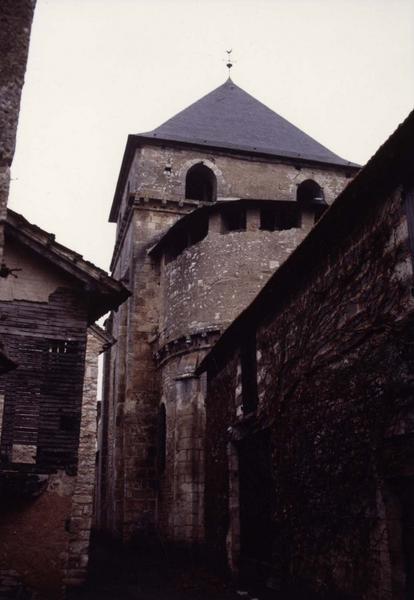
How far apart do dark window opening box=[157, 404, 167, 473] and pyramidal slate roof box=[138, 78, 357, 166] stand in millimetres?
9457

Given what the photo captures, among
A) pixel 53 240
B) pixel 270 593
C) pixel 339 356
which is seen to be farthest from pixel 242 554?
pixel 53 240

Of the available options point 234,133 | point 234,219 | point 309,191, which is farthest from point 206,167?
point 234,219

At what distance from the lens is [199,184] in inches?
858

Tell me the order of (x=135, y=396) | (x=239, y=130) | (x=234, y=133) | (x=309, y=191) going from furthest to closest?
(x=239, y=130)
(x=234, y=133)
(x=309, y=191)
(x=135, y=396)

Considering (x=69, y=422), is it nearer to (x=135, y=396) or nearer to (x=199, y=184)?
(x=135, y=396)

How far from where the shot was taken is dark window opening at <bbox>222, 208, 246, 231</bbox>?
16.7 m

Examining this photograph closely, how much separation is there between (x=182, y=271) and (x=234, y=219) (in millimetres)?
2069

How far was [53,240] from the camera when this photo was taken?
10008 millimetres

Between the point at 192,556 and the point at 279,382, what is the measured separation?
6.80 metres

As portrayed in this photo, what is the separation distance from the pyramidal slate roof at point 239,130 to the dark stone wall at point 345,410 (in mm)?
13575

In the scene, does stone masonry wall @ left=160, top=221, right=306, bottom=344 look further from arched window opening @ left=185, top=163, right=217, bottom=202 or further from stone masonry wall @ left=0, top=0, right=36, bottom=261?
stone masonry wall @ left=0, top=0, right=36, bottom=261

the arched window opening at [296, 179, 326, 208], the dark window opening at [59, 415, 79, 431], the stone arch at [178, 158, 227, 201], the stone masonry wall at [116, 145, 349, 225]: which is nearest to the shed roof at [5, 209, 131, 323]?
the dark window opening at [59, 415, 79, 431]

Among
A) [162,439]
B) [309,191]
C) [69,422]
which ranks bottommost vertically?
[69,422]

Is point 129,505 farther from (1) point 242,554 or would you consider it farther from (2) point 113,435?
(1) point 242,554
